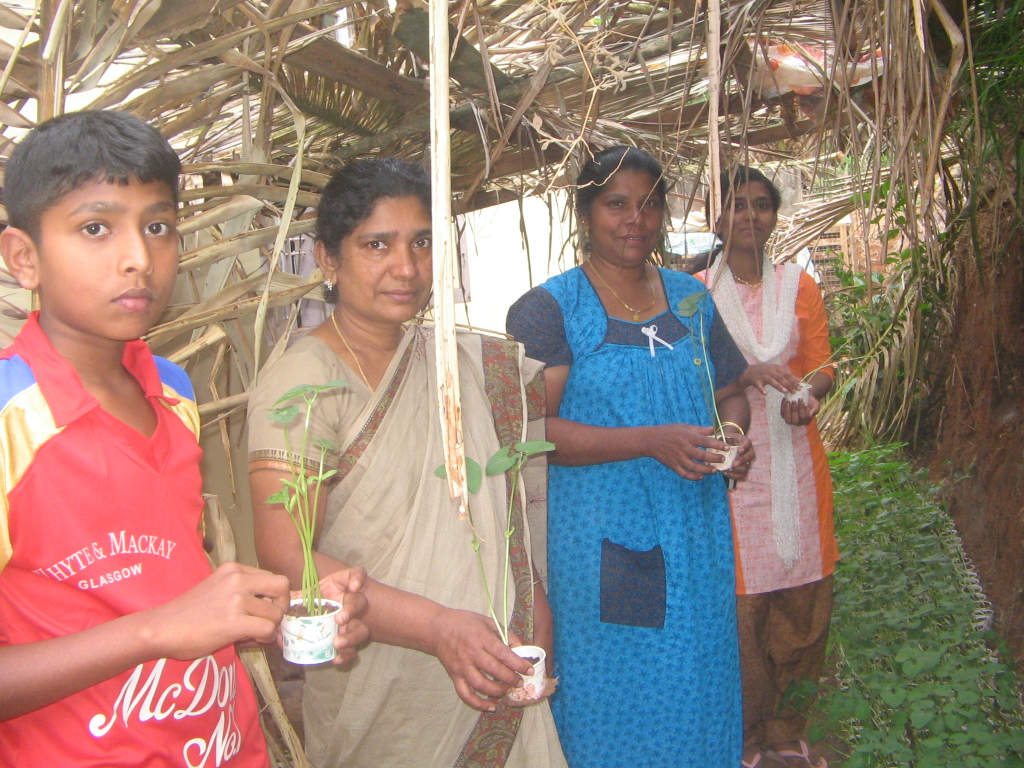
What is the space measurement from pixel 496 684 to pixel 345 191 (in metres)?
1.11

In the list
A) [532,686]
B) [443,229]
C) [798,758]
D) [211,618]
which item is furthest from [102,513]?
[798,758]

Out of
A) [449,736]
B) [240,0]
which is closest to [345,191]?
[240,0]

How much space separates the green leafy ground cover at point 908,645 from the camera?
8.87 ft

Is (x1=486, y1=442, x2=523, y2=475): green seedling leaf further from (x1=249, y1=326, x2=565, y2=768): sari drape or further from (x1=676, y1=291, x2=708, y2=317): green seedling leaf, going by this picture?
(x1=676, y1=291, x2=708, y2=317): green seedling leaf

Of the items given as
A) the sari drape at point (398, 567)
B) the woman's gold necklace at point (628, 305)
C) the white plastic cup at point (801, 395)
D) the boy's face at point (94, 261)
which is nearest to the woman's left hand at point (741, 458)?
the woman's gold necklace at point (628, 305)

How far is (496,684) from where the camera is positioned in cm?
148

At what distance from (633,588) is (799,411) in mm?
1011

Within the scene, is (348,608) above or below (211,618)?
below

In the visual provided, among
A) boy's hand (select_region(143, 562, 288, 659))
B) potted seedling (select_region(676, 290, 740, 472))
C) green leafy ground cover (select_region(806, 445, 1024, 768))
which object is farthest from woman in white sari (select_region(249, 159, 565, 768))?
green leafy ground cover (select_region(806, 445, 1024, 768))

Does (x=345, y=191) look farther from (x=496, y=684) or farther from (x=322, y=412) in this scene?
(x=496, y=684)

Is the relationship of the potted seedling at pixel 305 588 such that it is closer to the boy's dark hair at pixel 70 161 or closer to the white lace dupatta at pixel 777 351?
the boy's dark hair at pixel 70 161

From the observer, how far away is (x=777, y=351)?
3.20 meters

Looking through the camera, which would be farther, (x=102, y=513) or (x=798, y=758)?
(x=798, y=758)

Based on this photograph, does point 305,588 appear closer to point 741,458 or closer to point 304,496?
point 304,496
